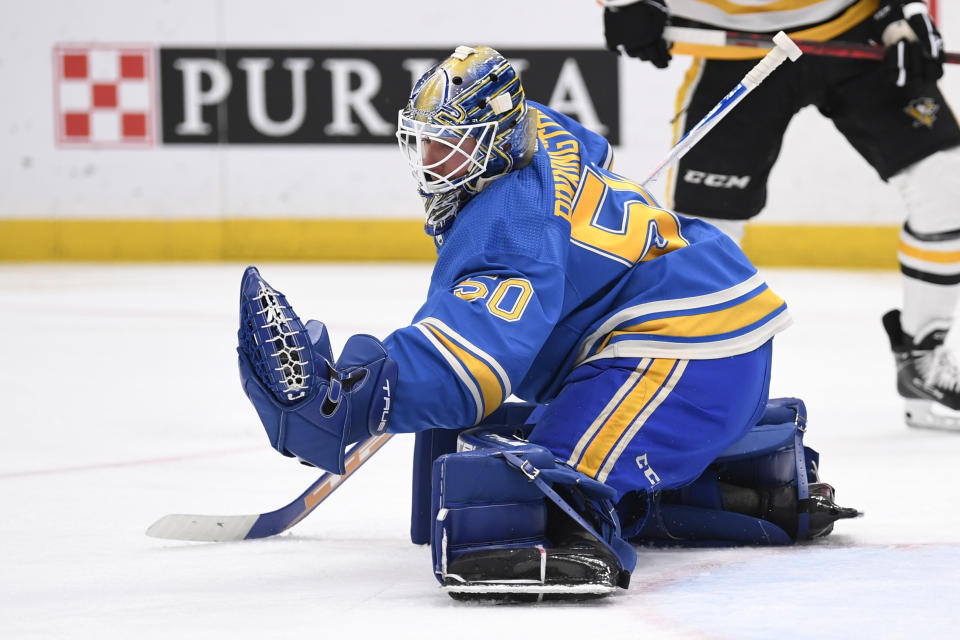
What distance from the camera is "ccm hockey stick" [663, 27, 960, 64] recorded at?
3277 millimetres

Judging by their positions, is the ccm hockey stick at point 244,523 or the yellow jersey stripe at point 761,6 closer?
the ccm hockey stick at point 244,523

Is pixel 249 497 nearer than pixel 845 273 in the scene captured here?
Yes

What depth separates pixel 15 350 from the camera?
176 inches

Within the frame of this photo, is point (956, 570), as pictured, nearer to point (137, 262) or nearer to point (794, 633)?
point (794, 633)

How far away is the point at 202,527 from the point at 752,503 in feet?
2.58

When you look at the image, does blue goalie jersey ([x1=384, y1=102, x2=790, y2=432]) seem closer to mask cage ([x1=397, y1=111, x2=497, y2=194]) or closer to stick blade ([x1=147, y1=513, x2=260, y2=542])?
mask cage ([x1=397, y1=111, x2=497, y2=194])

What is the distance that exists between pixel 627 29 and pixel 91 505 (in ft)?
5.07

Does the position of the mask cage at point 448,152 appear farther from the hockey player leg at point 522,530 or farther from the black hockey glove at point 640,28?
the black hockey glove at point 640,28

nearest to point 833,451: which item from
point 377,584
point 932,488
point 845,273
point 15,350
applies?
point 932,488

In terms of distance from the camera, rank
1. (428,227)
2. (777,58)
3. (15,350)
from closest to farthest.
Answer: (428,227), (777,58), (15,350)

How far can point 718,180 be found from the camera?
3359 millimetres

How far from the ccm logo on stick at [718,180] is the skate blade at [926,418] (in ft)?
1.90

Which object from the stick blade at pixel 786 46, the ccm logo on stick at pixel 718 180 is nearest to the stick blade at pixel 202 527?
the stick blade at pixel 786 46

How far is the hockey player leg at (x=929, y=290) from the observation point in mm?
3295
